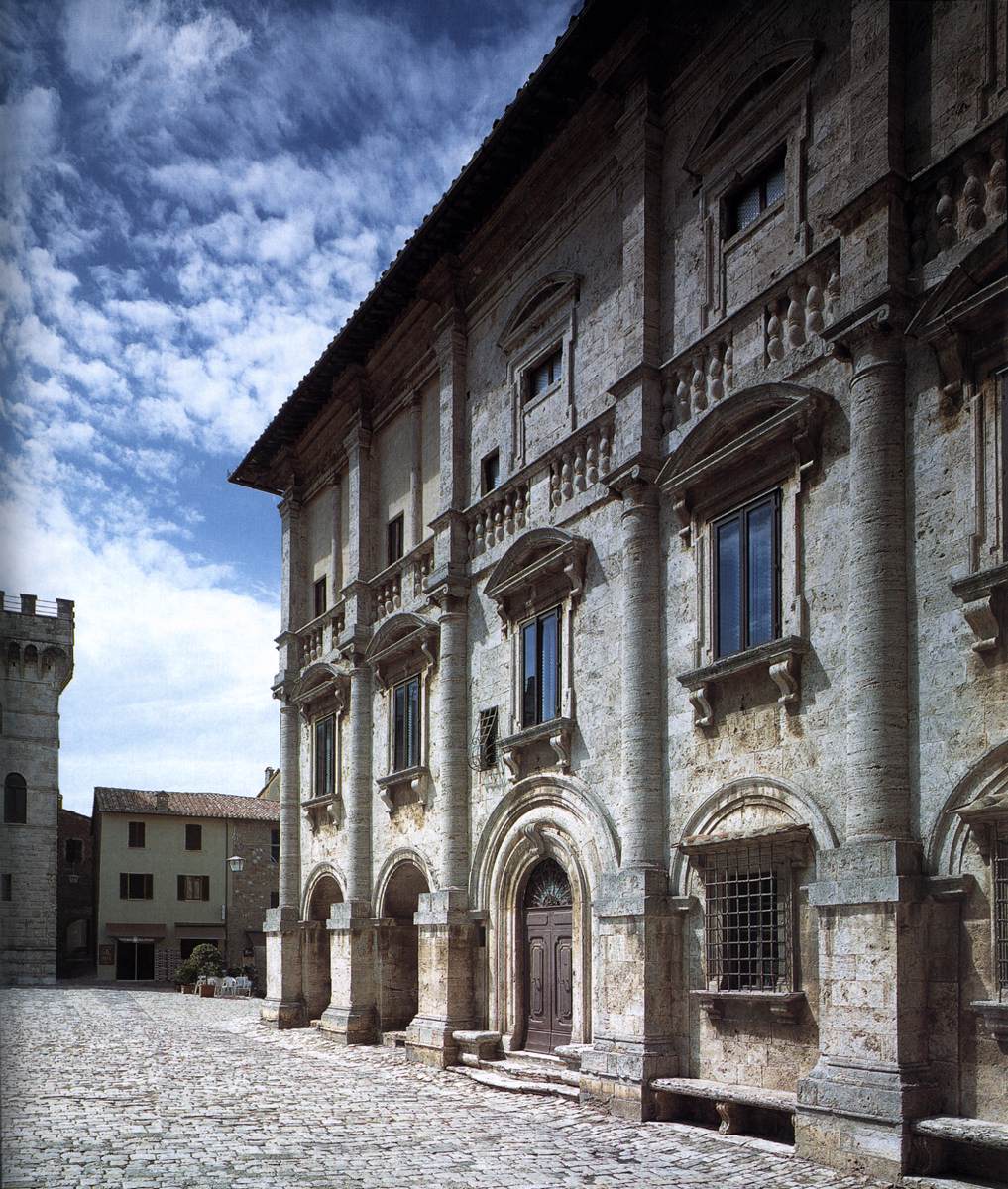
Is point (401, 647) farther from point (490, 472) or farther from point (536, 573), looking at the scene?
point (536, 573)

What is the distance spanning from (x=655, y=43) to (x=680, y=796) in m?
9.33

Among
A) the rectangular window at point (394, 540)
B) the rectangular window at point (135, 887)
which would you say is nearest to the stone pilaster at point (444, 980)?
the rectangular window at point (394, 540)

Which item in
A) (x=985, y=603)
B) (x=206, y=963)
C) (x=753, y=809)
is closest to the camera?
(x=985, y=603)

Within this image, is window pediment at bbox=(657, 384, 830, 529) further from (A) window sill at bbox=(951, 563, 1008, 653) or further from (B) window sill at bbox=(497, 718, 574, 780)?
(B) window sill at bbox=(497, 718, 574, 780)

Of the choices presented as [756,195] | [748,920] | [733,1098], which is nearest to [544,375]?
[756,195]

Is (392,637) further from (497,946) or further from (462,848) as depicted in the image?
(497,946)

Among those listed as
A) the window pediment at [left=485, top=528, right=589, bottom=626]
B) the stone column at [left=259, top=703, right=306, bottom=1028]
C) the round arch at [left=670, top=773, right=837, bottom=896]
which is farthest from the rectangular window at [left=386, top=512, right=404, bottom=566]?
the round arch at [left=670, top=773, right=837, bottom=896]

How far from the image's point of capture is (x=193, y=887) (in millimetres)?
52594

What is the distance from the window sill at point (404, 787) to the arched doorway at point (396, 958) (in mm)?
1459

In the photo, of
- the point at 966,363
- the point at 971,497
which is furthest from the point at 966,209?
the point at 971,497

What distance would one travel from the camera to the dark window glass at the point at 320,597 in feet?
86.4

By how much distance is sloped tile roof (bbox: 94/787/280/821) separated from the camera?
173 ft

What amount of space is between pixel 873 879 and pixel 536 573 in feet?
25.2

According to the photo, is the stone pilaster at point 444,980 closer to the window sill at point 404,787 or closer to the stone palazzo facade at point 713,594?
the stone palazzo facade at point 713,594
